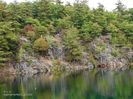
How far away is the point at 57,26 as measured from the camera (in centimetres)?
7812

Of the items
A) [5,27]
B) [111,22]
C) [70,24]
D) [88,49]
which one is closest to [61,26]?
[70,24]

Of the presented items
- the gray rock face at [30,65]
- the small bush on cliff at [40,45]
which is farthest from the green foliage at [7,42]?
the small bush on cliff at [40,45]

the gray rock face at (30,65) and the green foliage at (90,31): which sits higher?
the green foliage at (90,31)

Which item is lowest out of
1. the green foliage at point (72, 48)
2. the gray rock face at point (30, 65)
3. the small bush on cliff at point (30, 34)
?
the gray rock face at point (30, 65)

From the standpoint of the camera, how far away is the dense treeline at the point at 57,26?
208ft

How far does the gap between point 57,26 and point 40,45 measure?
12.0 metres

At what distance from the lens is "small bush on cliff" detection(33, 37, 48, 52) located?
6706 cm

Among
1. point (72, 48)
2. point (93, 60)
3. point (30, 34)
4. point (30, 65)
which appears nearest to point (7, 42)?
point (30, 65)

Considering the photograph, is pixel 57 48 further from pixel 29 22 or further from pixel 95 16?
pixel 95 16

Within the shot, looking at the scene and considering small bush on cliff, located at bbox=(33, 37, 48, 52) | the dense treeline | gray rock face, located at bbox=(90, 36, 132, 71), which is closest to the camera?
the dense treeline

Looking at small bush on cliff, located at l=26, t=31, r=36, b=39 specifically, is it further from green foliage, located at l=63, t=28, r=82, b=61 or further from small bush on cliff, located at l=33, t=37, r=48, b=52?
green foliage, located at l=63, t=28, r=82, b=61

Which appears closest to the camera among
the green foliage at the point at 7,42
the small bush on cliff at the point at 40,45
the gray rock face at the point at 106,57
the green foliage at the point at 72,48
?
the green foliage at the point at 7,42

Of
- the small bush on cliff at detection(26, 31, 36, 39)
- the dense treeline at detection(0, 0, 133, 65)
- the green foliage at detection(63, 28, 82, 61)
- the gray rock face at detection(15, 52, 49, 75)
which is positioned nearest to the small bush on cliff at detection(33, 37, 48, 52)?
the dense treeline at detection(0, 0, 133, 65)

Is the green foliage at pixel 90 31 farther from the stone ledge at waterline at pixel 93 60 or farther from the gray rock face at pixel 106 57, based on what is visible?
the gray rock face at pixel 106 57
